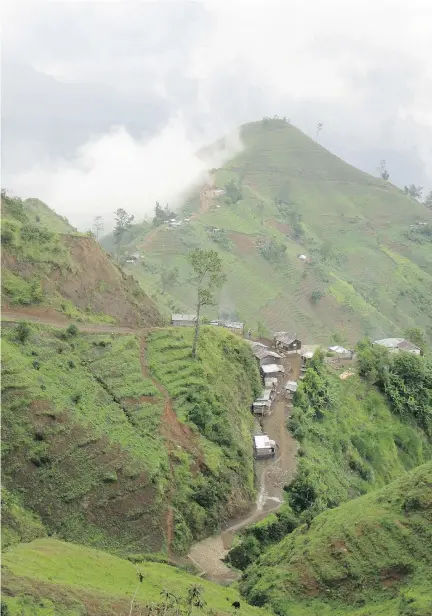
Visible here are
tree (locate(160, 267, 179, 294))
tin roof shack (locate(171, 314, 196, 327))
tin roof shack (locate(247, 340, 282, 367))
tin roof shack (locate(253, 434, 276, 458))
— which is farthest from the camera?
tree (locate(160, 267, 179, 294))

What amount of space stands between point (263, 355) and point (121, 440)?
23806mm

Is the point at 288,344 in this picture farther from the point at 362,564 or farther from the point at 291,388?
the point at 362,564

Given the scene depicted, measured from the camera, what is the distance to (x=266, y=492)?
41.8 meters

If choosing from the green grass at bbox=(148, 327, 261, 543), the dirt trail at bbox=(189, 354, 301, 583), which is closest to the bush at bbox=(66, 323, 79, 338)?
the green grass at bbox=(148, 327, 261, 543)

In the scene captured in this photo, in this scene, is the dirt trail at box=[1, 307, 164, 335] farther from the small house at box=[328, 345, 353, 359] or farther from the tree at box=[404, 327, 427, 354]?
the tree at box=[404, 327, 427, 354]

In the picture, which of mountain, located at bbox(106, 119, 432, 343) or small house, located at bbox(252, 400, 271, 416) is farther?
mountain, located at bbox(106, 119, 432, 343)

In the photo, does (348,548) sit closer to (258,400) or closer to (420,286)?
(258,400)

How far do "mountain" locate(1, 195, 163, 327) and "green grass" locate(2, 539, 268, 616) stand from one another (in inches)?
788

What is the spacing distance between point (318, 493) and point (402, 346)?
37011mm

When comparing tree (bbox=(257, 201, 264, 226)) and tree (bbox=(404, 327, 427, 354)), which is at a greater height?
tree (bbox=(257, 201, 264, 226))

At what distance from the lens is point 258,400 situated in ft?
167

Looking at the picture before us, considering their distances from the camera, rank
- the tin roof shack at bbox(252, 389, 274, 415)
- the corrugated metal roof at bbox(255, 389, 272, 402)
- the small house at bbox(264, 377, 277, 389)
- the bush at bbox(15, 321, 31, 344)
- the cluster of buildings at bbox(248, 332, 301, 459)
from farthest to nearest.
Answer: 1. the small house at bbox(264, 377, 277, 389)
2. the corrugated metal roof at bbox(255, 389, 272, 402)
3. the tin roof shack at bbox(252, 389, 274, 415)
4. the cluster of buildings at bbox(248, 332, 301, 459)
5. the bush at bbox(15, 321, 31, 344)

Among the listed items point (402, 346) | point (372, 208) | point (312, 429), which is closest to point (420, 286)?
point (372, 208)

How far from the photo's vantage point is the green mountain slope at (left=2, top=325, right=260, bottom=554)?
3231cm
